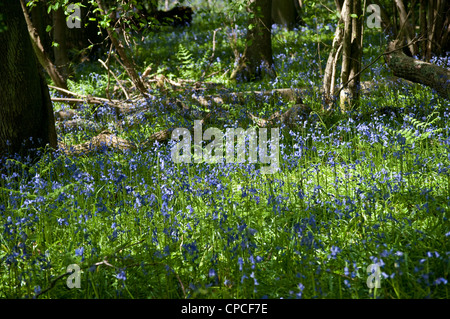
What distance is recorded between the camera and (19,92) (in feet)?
18.1

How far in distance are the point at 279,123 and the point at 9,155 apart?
3501 mm

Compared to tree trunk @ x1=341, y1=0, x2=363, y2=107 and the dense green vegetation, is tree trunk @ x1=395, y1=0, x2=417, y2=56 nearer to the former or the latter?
tree trunk @ x1=341, y1=0, x2=363, y2=107

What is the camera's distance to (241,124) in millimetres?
6973

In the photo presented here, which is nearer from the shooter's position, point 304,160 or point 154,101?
point 304,160

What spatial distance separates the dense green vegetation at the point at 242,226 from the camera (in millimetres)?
3061

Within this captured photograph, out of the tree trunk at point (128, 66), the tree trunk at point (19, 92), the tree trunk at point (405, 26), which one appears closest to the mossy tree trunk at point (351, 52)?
the tree trunk at point (405, 26)

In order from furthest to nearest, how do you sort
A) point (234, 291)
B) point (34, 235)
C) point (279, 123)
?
point (279, 123), point (34, 235), point (234, 291)

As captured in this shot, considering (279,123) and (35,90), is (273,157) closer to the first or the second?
(279,123)

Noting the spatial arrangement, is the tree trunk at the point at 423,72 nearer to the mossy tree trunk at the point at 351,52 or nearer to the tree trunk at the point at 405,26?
the mossy tree trunk at the point at 351,52

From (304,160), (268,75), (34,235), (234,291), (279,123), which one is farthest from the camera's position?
(268,75)

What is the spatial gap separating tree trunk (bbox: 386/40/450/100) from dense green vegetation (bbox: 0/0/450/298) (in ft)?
1.35

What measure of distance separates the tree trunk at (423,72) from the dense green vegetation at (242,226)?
0.41 meters

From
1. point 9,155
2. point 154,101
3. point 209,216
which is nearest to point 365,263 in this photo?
point 209,216

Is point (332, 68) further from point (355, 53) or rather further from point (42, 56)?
point (42, 56)
